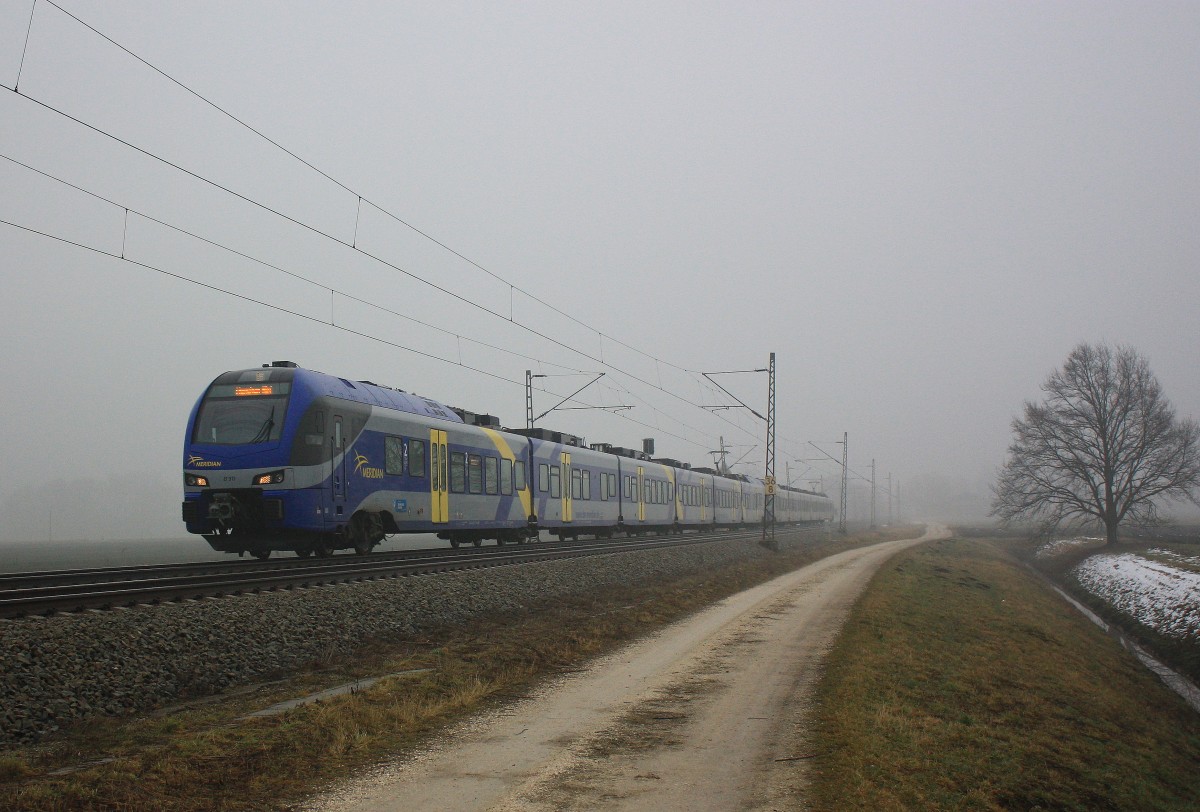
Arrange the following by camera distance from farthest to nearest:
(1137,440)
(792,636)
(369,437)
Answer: (1137,440) < (369,437) < (792,636)

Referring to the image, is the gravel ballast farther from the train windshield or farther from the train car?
the train windshield

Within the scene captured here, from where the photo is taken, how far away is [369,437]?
2080 cm

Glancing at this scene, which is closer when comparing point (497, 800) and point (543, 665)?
point (497, 800)

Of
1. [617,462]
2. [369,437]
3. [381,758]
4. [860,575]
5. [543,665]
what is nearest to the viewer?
[381,758]

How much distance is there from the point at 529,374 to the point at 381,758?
37.0m

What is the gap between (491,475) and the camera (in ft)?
89.7

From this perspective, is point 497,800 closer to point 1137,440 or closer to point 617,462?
point 617,462

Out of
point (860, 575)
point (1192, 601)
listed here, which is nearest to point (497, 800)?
point (860, 575)

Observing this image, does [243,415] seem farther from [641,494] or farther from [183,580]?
[641,494]

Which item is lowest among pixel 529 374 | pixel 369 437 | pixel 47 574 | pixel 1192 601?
pixel 1192 601

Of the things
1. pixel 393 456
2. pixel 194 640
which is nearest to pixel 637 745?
pixel 194 640

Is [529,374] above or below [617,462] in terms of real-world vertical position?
above

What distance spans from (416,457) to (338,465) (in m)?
3.54

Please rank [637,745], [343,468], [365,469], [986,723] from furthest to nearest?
[365,469], [343,468], [986,723], [637,745]
